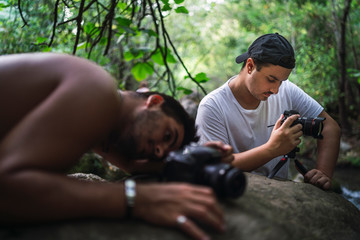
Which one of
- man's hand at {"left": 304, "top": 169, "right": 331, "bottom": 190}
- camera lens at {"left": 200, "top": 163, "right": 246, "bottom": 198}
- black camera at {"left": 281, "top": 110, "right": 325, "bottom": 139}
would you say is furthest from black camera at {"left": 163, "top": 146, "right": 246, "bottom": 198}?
man's hand at {"left": 304, "top": 169, "right": 331, "bottom": 190}

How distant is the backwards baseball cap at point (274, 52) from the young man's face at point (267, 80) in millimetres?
48

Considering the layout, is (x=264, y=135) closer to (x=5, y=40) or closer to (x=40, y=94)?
(x=40, y=94)

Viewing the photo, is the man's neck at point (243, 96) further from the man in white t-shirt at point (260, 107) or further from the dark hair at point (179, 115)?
the dark hair at point (179, 115)

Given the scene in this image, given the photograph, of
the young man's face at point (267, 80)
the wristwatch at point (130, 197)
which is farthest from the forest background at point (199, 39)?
the wristwatch at point (130, 197)

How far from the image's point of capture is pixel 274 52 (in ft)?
8.90

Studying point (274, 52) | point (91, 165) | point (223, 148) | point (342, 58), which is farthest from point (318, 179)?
point (342, 58)

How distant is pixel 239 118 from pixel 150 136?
4.58 ft

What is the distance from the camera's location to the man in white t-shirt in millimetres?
2727

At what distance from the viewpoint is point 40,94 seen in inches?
54.6

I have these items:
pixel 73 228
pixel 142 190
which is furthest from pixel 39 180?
pixel 142 190

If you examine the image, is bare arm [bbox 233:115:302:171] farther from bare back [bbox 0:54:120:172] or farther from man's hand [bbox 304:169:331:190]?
bare back [bbox 0:54:120:172]

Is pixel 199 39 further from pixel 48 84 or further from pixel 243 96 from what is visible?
pixel 48 84

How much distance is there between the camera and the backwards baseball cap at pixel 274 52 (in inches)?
106

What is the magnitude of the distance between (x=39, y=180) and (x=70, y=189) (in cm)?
11
